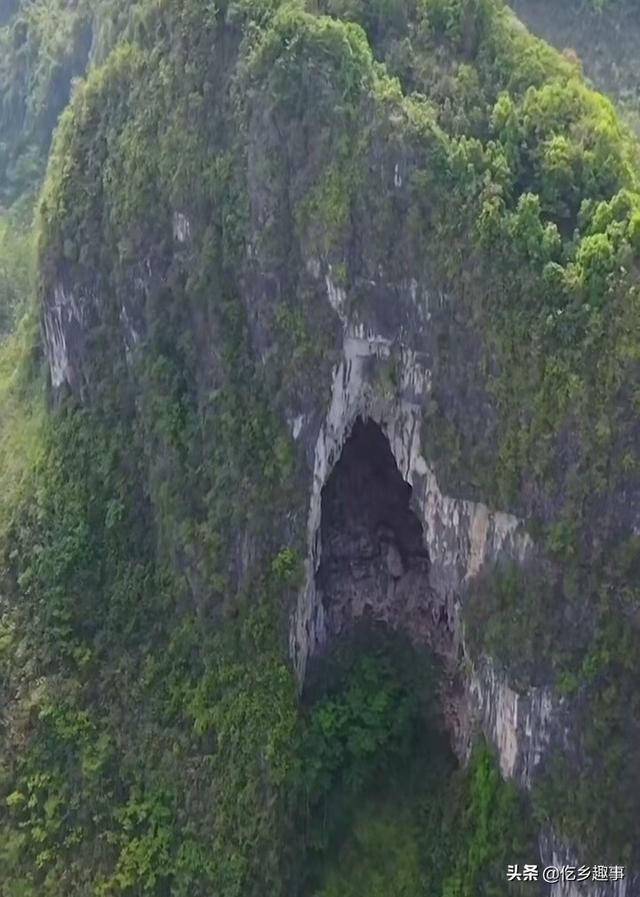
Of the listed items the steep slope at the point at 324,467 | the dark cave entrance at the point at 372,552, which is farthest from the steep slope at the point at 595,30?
the dark cave entrance at the point at 372,552

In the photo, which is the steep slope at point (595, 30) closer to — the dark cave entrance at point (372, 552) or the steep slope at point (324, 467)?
the steep slope at point (324, 467)

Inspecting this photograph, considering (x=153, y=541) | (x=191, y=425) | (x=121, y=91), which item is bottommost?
(x=153, y=541)

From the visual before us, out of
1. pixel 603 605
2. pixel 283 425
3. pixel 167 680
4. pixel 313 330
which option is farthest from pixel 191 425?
pixel 603 605

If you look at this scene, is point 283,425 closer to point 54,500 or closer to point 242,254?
point 242,254

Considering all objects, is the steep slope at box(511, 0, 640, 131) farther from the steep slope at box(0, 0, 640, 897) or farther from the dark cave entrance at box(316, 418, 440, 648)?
the dark cave entrance at box(316, 418, 440, 648)

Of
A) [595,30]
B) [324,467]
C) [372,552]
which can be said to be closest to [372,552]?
[372,552]

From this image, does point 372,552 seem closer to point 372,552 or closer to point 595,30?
point 372,552
